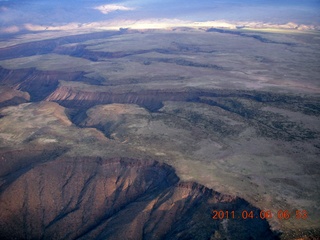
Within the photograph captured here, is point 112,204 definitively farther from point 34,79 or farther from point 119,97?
point 34,79

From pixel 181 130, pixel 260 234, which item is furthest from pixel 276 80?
pixel 260 234

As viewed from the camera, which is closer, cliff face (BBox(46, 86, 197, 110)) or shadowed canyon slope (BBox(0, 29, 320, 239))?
shadowed canyon slope (BBox(0, 29, 320, 239))

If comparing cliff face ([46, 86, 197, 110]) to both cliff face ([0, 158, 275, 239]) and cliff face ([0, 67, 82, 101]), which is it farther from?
cliff face ([0, 158, 275, 239])
